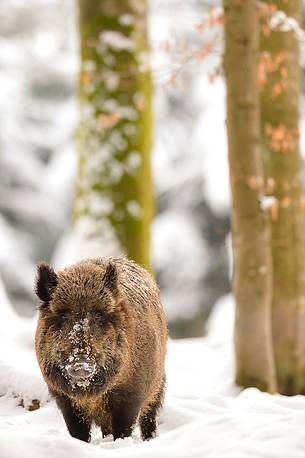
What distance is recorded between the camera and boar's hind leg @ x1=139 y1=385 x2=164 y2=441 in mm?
4793

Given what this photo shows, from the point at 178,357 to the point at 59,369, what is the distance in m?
4.24

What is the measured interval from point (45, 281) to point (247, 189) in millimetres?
2244

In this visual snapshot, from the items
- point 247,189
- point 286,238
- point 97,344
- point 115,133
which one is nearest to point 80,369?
point 97,344

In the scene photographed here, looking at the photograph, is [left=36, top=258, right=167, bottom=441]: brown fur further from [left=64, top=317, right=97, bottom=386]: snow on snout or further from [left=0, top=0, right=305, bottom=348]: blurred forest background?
[left=0, top=0, right=305, bottom=348]: blurred forest background

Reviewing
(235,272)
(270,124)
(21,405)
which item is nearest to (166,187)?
(270,124)

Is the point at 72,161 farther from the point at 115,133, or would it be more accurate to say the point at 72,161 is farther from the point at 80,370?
the point at 80,370

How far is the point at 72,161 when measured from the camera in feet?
49.6

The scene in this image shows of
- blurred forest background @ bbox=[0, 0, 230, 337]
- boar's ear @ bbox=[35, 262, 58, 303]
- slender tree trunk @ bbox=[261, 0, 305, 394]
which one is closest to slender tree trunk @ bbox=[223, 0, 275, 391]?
slender tree trunk @ bbox=[261, 0, 305, 394]

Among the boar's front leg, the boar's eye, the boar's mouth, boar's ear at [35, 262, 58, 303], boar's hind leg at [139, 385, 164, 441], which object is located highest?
boar's ear at [35, 262, 58, 303]

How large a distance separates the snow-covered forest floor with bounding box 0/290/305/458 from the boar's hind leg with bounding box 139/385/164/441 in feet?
0.17

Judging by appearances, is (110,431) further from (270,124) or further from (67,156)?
(67,156)

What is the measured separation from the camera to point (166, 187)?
47.0 ft

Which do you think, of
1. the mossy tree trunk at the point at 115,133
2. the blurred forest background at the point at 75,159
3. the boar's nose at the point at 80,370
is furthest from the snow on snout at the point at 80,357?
the blurred forest background at the point at 75,159

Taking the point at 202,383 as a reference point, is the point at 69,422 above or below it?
above
